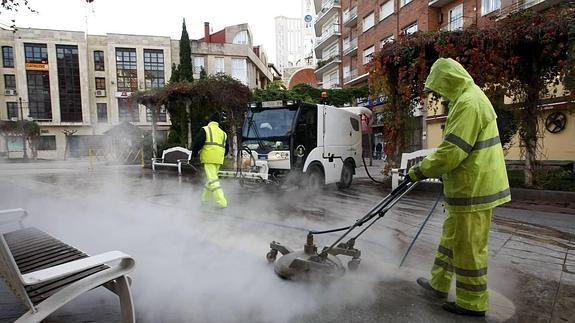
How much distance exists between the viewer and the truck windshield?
7832mm

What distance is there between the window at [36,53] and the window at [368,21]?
33223 millimetres

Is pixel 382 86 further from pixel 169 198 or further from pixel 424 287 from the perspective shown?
pixel 424 287

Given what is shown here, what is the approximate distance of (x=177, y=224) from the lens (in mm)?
5059

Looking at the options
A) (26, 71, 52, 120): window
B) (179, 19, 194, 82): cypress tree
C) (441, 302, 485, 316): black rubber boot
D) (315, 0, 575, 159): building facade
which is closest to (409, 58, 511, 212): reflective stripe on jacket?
(441, 302, 485, 316): black rubber boot

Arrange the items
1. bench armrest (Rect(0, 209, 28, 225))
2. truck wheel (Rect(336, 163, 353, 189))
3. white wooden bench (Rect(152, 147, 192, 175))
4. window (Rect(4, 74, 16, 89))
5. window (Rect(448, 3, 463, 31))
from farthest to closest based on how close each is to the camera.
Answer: window (Rect(4, 74, 16, 89)) < window (Rect(448, 3, 463, 31)) < white wooden bench (Rect(152, 147, 192, 175)) < truck wheel (Rect(336, 163, 353, 189)) < bench armrest (Rect(0, 209, 28, 225))

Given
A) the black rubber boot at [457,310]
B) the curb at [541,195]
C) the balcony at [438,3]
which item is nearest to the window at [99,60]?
the balcony at [438,3]

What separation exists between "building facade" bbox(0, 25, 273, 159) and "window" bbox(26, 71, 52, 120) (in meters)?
0.09

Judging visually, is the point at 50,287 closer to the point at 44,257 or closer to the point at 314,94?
the point at 44,257

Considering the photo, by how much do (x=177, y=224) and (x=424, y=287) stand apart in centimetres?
334

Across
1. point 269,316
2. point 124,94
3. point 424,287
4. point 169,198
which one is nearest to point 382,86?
point 169,198

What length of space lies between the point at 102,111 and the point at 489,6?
37.7 meters

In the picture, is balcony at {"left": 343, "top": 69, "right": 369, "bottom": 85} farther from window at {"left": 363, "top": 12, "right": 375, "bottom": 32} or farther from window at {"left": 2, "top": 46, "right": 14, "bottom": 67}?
window at {"left": 2, "top": 46, "right": 14, "bottom": 67}

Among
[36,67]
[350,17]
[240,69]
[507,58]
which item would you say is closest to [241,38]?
[240,69]

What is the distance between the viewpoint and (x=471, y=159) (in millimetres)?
2416
